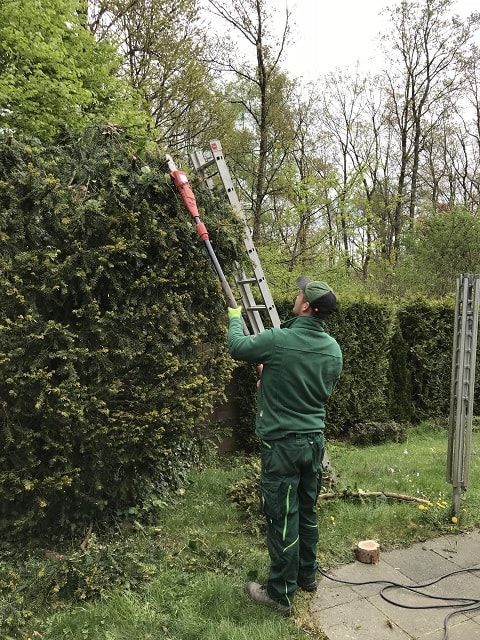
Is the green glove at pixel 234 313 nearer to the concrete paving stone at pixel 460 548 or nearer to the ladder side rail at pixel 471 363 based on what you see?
the ladder side rail at pixel 471 363

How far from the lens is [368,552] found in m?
3.84

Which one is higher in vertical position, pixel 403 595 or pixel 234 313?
pixel 234 313

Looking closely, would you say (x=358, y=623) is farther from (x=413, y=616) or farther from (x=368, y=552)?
(x=368, y=552)

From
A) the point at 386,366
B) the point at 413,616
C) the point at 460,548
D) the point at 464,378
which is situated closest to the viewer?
the point at 413,616

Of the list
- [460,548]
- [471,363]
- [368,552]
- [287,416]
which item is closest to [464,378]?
[471,363]

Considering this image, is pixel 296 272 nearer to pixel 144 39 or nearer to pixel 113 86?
pixel 113 86

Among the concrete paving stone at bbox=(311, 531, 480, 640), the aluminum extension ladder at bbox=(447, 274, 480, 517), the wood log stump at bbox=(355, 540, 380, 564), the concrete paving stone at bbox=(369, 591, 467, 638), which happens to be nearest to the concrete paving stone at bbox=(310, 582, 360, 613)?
the concrete paving stone at bbox=(311, 531, 480, 640)

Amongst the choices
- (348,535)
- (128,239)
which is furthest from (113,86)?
(348,535)

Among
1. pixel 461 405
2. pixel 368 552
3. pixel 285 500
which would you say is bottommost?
pixel 368 552

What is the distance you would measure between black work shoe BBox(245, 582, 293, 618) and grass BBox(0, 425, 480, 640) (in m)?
0.05

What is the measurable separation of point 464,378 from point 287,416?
216 cm

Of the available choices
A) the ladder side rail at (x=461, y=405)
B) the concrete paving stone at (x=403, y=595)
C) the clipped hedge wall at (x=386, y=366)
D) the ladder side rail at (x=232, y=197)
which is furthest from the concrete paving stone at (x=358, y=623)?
the clipped hedge wall at (x=386, y=366)

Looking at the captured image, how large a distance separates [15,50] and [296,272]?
295 inches

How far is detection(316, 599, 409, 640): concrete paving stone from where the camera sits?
3.00m
